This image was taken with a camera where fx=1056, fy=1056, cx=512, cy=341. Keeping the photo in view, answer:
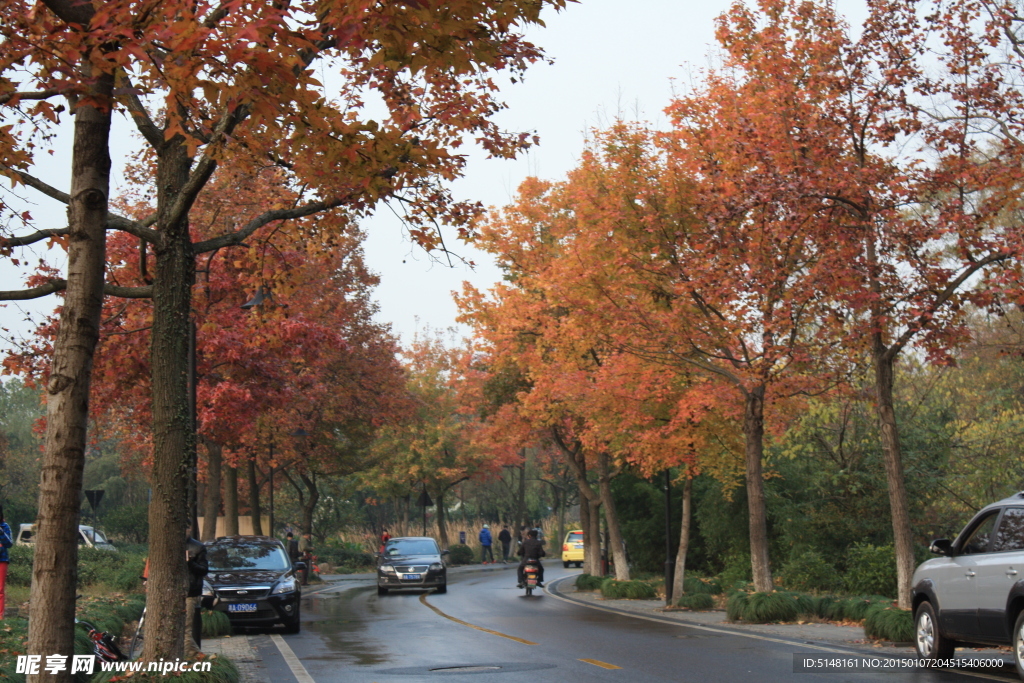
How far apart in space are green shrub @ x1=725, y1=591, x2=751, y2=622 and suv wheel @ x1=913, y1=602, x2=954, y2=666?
7043mm

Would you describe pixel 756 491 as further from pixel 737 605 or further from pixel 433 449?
pixel 433 449

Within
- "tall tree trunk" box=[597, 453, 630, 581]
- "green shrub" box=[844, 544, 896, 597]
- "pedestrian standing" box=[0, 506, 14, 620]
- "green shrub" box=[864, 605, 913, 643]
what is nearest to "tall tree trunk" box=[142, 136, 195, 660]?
"pedestrian standing" box=[0, 506, 14, 620]

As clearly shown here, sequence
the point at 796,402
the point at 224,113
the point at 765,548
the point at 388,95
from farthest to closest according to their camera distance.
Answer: the point at 796,402 → the point at 765,548 → the point at 388,95 → the point at 224,113

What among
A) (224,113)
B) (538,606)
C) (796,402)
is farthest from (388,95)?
(538,606)

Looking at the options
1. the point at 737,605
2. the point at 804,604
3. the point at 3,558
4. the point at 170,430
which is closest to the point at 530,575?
the point at 737,605

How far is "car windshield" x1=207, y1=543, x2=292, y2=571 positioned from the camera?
63.6ft

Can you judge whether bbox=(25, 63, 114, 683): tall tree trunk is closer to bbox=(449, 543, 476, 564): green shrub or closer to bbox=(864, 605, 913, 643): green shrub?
bbox=(864, 605, 913, 643): green shrub

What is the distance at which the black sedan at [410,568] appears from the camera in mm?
31797

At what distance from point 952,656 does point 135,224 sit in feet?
31.1

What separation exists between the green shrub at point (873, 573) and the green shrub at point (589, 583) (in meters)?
9.32

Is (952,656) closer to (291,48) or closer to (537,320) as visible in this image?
(291,48)

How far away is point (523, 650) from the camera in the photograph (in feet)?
46.6

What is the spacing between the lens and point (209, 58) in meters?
6.50

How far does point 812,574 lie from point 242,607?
43.0 feet
